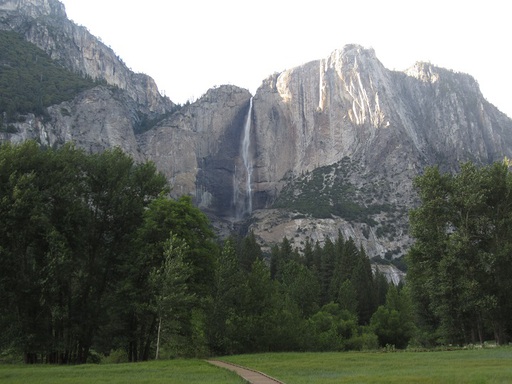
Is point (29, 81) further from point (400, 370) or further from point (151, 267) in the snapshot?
point (400, 370)

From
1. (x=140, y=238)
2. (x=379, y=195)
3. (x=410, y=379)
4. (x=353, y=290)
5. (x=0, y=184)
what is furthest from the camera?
(x=379, y=195)

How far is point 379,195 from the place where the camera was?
160750mm

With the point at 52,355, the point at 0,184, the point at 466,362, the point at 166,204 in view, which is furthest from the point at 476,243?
the point at 0,184

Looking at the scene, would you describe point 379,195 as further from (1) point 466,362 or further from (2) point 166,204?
(1) point 466,362

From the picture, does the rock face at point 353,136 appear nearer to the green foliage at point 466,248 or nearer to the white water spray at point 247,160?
the white water spray at point 247,160

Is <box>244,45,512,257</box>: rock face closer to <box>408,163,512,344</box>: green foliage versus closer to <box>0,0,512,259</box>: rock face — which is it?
<box>0,0,512,259</box>: rock face

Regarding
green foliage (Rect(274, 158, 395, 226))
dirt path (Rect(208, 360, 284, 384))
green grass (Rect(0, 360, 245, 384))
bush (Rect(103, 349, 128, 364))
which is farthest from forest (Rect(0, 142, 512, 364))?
green foliage (Rect(274, 158, 395, 226))

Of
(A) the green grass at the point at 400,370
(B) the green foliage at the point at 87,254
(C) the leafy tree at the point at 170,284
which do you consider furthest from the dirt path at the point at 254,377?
(B) the green foliage at the point at 87,254

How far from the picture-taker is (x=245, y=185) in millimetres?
177750

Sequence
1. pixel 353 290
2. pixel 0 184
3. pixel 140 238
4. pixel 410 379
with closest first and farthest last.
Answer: pixel 410 379, pixel 0 184, pixel 140 238, pixel 353 290

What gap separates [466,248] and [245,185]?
138531mm

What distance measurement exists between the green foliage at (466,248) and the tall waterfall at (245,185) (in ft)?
417

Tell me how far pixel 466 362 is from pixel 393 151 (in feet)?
481

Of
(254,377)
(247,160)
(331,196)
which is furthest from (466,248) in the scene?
(247,160)
